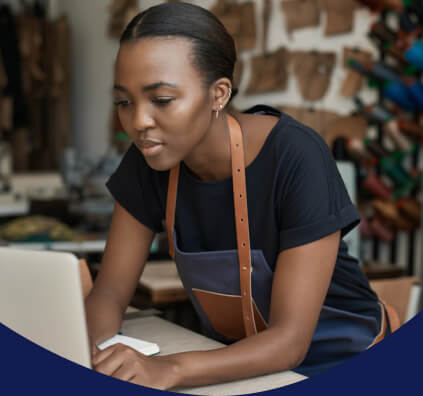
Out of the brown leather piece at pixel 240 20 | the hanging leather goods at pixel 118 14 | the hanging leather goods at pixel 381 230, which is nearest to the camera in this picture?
the hanging leather goods at pixel 381 230

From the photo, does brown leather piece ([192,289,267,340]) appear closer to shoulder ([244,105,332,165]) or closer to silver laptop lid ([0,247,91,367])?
shoulder ([244,105,332,165])

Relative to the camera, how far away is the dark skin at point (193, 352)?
0.86m

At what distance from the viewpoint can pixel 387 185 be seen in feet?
9.81

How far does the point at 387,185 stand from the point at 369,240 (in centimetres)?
35

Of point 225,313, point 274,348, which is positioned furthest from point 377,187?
point 274,348

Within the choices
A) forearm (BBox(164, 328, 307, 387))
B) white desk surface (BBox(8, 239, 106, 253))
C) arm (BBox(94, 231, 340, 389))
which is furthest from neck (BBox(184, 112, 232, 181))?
white desk surface (BBox(8, 239, 106, 253))

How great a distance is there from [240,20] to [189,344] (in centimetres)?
320

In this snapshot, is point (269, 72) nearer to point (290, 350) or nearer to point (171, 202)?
point (171, 202)

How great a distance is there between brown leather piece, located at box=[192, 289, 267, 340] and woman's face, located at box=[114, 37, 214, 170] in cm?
32

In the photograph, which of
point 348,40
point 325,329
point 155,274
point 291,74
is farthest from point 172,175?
point 291,74

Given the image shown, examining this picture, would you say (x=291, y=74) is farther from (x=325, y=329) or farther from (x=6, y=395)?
(x=6, y=395)

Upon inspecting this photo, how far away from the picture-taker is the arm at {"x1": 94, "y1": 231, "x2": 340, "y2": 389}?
0.85 m

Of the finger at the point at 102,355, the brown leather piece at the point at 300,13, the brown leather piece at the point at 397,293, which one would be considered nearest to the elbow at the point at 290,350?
the finger at the point at 102,355

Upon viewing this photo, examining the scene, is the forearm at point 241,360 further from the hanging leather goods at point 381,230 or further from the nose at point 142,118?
the hanging leather goods at point 381,230
